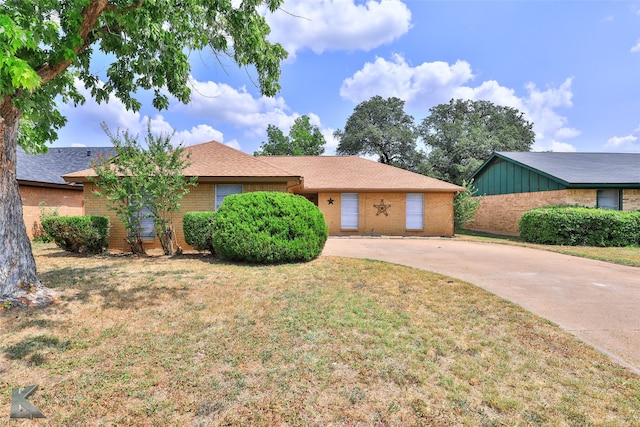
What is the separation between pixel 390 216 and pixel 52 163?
67.7 ft

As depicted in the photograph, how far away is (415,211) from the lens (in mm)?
16203

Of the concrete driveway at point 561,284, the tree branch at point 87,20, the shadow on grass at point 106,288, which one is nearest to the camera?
the concrete driveway at point 561,284

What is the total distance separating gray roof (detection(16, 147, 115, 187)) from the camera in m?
14.5

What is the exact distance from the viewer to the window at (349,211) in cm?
1619

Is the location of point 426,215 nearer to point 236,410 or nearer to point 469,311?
point 469,311

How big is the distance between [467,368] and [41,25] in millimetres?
6806

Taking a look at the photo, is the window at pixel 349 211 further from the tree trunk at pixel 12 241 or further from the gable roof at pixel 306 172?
the tree trunk at pixel 12 241

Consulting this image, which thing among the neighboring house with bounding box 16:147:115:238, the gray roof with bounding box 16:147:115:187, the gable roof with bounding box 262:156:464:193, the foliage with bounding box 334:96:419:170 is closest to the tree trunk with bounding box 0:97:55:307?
the gray roof with bounding box 16:147:115:187

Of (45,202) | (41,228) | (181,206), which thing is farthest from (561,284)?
(45,202)

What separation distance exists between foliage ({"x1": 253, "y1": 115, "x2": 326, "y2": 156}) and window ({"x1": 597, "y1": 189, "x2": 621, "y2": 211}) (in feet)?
82.5

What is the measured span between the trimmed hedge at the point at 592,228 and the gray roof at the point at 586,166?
7.95 feet

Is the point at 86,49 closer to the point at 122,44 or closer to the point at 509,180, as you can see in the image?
the point at 122,44

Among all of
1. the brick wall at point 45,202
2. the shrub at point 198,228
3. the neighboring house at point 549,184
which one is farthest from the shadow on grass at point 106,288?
the neighboring house at point 549,184

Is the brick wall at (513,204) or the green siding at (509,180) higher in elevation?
the green siding at (509,180)
